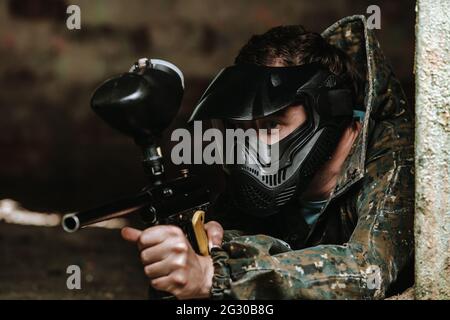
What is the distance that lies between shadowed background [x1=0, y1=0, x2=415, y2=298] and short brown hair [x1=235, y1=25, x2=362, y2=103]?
2.34 metres

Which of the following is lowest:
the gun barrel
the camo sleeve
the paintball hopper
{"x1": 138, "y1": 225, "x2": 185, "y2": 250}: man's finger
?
the camo sleeve

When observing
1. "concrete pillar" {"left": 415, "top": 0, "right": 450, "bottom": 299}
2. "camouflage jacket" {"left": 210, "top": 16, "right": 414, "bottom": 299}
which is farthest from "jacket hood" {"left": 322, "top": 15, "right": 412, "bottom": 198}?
"concrete pillar" {"left": 415, "top": 0, "right": 450, "bottom": 299}

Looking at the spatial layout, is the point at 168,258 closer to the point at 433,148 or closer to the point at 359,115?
the point at 433,148

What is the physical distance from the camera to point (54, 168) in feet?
21.0

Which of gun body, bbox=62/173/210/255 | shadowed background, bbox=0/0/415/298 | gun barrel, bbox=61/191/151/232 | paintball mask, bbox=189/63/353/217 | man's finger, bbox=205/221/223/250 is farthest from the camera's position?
shadowed background, bbox=0/0/415/298

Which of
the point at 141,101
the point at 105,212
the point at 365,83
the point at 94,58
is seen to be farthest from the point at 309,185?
the point at 94,58

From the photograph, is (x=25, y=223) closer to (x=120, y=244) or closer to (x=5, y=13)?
(x=120, y=244)

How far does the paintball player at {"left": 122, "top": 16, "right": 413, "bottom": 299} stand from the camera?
6.56 ft

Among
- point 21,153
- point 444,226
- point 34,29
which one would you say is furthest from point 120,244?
point 444,226

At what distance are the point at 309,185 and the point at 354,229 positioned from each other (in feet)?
1.23

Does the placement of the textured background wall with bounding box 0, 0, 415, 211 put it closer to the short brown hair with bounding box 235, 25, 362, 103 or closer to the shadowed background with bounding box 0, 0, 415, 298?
the shadowed background with bounding box 0, 0, 415, 298

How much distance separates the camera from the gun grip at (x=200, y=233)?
2.07m

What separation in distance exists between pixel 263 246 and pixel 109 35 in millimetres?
4114

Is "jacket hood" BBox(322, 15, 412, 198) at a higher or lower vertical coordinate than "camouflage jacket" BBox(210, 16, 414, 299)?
higher
